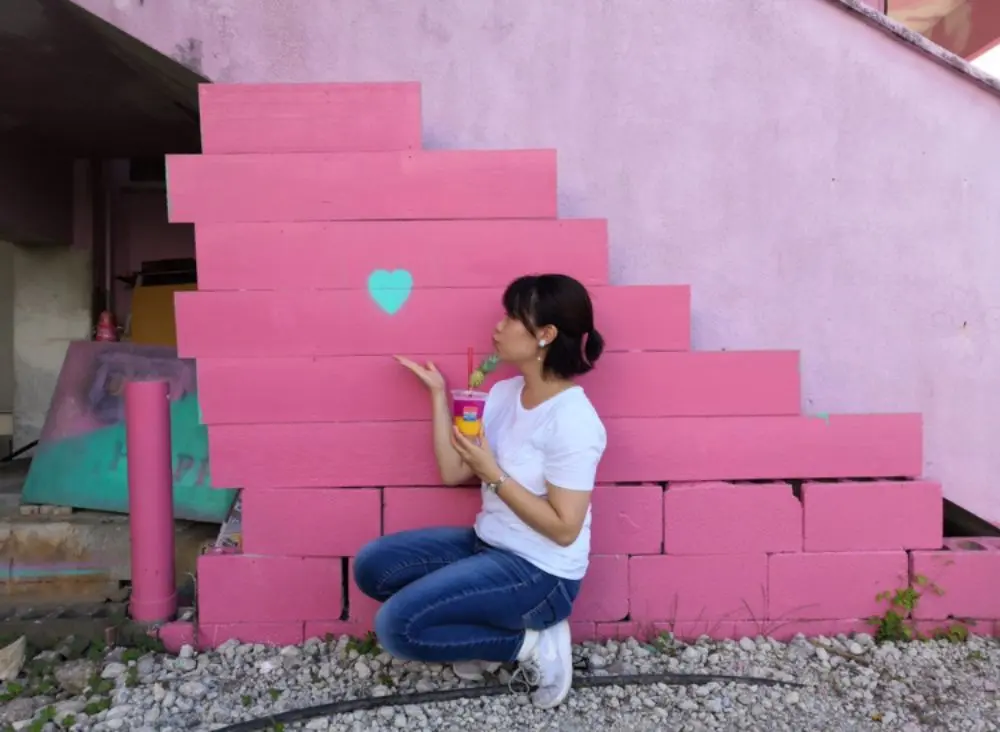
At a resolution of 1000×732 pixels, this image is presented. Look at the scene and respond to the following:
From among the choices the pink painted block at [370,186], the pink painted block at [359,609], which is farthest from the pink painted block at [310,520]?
the pink painted block at [370,186]

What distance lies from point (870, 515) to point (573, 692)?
1.28 m

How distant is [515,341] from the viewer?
2143 millimetres

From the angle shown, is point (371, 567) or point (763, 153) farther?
point (763, 153)

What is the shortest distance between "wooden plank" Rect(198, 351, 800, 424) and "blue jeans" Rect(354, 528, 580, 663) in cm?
55

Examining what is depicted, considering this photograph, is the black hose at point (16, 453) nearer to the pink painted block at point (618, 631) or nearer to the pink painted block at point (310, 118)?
the pink painted block at point (310, 118)

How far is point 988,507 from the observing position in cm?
281

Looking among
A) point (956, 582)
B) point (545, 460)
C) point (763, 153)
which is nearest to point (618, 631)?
point (545, 460)

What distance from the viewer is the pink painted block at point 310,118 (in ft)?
8.07

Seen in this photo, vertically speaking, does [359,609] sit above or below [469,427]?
below

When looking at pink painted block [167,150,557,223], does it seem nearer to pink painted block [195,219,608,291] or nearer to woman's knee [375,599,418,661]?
pink painted block [195,219,608,291]

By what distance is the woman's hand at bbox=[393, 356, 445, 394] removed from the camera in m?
2.40

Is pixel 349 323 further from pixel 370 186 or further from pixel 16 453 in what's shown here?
pixel 16 453

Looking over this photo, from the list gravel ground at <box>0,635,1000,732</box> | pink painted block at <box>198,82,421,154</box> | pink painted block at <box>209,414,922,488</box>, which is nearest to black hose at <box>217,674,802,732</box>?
gravel ground at <box>0,635,1000,732</box>

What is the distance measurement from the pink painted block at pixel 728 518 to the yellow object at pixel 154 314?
13.4 ft
